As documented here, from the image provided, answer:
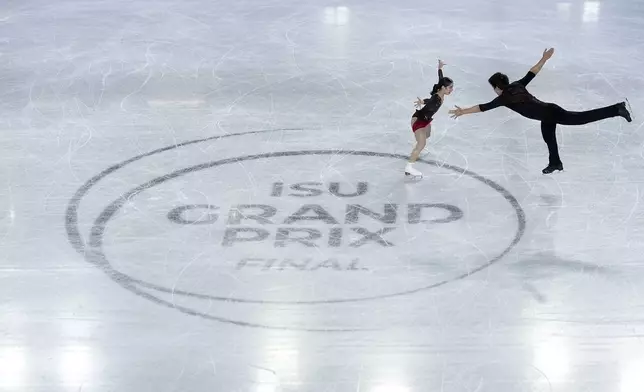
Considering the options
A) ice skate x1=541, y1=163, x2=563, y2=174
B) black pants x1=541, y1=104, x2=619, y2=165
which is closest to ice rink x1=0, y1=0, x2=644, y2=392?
ice skate x1=541, y1=163, x2=563, y2=174

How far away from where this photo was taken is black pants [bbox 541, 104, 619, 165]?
7512 millimetres

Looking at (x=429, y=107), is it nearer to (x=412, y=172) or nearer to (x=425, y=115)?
(x=425, y=115)

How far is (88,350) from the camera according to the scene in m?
5.73

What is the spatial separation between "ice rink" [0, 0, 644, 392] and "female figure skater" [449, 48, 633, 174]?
0.31 metres

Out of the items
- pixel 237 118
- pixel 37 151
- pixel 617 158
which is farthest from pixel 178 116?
pixel 617 158

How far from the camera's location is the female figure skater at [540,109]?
7414 mm

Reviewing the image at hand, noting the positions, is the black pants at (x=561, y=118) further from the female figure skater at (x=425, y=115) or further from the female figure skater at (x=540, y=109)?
the female figure skater at (x=425, y=115)

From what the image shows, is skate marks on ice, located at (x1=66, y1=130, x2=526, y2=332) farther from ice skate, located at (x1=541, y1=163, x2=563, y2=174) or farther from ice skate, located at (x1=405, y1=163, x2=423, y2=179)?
ice skate, located at (x1=541, y1=163, x2=563, y2=174)

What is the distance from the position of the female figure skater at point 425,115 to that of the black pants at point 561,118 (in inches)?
29.0

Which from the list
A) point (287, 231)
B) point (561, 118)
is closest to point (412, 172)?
point (561, 118)

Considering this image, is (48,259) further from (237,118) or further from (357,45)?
(357,45)

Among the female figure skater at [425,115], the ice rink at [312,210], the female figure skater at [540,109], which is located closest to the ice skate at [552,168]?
the female figure skater at [540,109]

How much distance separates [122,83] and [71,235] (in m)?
3.37

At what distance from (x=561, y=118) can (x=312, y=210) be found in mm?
1896
